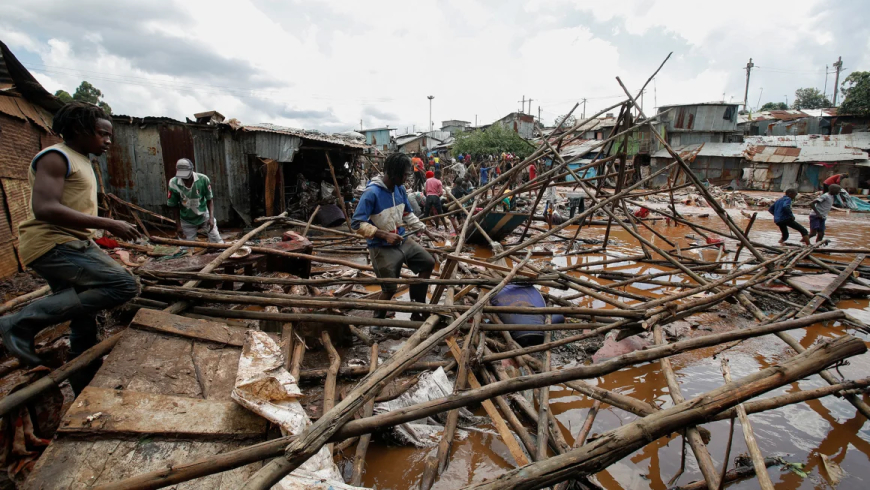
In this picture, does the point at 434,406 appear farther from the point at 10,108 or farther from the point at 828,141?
the point at 828,141

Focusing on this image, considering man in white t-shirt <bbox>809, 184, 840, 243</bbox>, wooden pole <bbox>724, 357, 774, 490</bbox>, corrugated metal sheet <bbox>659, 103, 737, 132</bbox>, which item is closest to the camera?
wooden pole <bbox>724, 357, 774, 490</bbox>

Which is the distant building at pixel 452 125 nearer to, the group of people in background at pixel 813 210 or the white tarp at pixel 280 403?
the group of people in background at pixel 813 210

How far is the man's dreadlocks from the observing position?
7.38 feet

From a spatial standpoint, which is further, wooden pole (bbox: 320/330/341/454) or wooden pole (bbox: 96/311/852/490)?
wooden pole (bbox: 320/330/341/454)

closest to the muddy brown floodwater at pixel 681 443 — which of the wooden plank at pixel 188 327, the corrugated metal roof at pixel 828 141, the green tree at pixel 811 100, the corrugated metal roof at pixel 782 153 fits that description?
the wooden plank at pixel 188 327

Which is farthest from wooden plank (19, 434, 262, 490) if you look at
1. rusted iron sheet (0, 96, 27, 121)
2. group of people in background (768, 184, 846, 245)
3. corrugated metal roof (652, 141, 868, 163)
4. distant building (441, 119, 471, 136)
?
distant building (441, 119, 471, 136)

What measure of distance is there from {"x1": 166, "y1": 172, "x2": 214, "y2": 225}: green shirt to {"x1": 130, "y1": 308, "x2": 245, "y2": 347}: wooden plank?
11.4ft

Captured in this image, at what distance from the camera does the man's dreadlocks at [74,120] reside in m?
2.25

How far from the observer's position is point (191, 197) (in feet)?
18.9

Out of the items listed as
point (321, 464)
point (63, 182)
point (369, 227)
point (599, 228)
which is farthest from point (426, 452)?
point (599, 228)

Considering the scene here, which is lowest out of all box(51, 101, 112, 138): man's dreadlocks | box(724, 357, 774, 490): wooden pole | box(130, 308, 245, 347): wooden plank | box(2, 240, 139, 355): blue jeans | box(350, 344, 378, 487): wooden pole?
box(350, 344, 378, 487): wooden pole

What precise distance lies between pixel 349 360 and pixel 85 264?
2.09 metres

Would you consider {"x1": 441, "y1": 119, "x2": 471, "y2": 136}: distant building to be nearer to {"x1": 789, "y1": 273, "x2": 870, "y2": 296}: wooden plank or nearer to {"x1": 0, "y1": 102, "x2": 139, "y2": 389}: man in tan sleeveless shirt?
{"x1": 789, "y1": 273, "x2": 870, "y2": 296}: wooden plank

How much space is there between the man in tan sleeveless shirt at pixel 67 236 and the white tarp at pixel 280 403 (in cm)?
95
